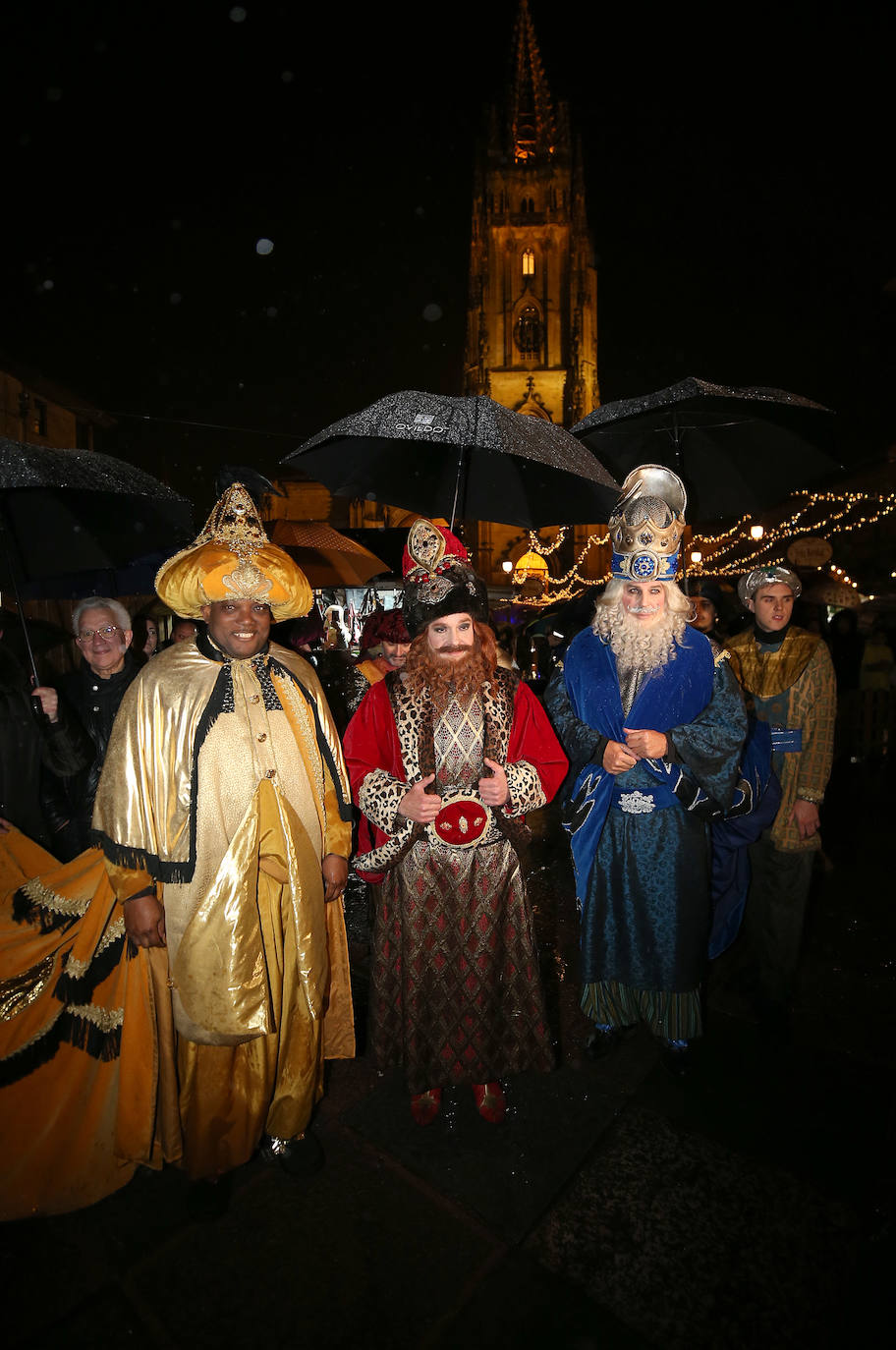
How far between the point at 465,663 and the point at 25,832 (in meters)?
2.38

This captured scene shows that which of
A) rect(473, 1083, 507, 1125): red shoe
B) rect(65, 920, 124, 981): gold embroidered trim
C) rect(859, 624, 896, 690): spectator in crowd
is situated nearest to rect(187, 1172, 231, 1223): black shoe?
rect(65, 920, 124, 981): gold embroidered trim

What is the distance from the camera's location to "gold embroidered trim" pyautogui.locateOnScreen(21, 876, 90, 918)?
255 centimetres

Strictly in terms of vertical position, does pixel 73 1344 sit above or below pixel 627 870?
below

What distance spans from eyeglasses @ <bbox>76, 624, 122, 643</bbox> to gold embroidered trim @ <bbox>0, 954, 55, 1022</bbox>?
1.58 metres

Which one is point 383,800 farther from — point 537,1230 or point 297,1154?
point 537,1230

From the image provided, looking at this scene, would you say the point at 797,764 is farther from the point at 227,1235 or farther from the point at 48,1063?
the point at 48,1063

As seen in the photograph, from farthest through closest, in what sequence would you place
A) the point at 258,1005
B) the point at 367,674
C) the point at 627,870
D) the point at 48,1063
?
the point at 367,674
the point at 627,870
the point at 48,1063
the point at 258,1005

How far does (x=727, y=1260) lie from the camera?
2.18m

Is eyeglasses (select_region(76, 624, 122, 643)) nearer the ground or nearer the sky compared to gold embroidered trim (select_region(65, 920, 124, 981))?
nearer the sky

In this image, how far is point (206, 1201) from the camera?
7.75ft

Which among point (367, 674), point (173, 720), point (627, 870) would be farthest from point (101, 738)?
point (627, 870)

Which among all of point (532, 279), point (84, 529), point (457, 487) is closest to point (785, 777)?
point (457, 487)

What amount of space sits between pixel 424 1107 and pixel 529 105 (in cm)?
6297

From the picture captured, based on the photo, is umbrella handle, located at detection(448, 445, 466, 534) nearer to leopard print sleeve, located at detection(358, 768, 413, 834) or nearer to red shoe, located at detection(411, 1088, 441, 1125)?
leopard print sleeve, located at detection(358, 768, 413, 834)
